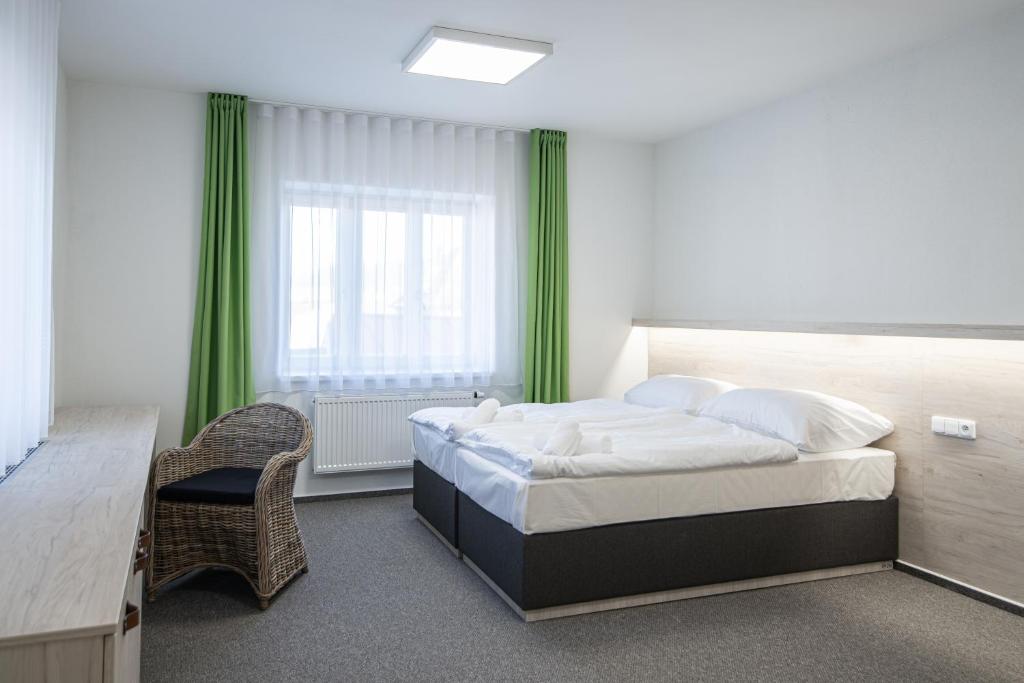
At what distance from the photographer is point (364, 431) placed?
4863 millimetres

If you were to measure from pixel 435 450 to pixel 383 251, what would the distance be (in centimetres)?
163

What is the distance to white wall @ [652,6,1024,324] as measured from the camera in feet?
10.4

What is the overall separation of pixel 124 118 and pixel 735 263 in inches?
156

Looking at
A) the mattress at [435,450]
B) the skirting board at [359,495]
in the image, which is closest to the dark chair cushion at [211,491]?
the mattress at [435,450]

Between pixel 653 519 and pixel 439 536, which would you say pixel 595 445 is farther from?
pixel 439 536

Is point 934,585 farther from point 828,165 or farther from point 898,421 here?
point 828,165

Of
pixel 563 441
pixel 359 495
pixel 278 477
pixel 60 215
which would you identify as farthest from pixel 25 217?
pixel 359 495

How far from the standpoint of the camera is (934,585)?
134 inches

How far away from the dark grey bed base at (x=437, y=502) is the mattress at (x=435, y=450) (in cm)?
4

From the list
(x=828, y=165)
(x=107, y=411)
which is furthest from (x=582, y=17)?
(x=107, y=411)

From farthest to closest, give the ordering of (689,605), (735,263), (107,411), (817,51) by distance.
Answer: (735,263) → (107,411) → (817,51) → (689,605)

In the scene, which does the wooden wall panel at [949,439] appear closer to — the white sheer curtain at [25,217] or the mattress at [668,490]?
the mattress at [668,490]

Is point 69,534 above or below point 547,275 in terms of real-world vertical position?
below

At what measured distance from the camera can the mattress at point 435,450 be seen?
3.71 meters
